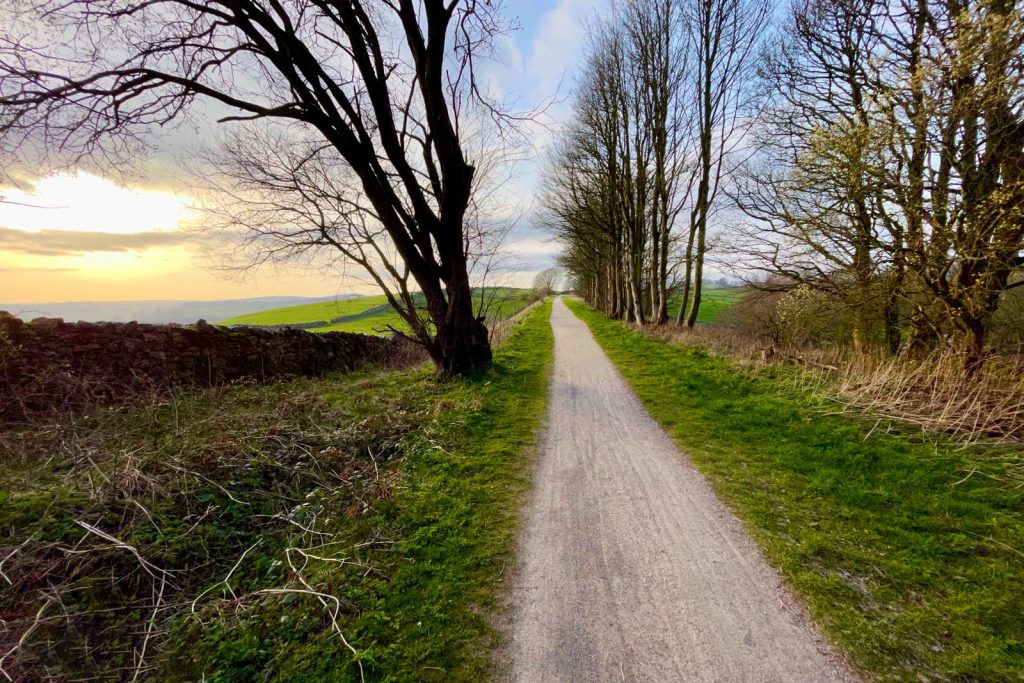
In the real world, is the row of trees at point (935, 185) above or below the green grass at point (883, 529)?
above

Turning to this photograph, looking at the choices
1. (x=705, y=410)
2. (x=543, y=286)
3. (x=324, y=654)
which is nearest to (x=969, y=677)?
(x=324, y=654)

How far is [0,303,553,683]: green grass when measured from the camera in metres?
2.28

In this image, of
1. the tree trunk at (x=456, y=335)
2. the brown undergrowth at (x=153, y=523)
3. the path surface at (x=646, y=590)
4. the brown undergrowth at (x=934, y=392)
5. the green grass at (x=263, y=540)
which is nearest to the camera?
the path surface at (x=646, y=590)

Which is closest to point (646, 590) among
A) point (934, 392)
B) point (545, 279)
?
point (934, 392)

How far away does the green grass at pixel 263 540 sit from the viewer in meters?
2.28

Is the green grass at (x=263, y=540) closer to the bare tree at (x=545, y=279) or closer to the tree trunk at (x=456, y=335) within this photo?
the tree trunk at (x=456, y=335)

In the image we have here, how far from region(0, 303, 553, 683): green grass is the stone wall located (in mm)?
1204

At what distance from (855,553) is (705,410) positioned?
3.50 m

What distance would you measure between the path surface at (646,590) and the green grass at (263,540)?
34cm

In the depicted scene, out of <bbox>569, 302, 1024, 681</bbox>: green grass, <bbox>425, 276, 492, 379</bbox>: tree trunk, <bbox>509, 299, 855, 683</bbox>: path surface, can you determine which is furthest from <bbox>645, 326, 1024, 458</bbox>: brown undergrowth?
<bbox>425, 276, 492, 379</bbox>: tree trunk

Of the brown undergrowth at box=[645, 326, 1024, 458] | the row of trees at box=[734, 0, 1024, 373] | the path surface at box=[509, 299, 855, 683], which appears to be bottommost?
the path surface at box=[509, 299, 855, 683]

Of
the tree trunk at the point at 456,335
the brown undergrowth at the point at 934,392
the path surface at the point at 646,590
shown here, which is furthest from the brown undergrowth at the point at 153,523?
the brown undergrowth at the point at 934,392

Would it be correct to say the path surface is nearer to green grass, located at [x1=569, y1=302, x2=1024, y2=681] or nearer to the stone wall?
green grass, located at [x1=569, y1=302, x2=1024, y2=681]

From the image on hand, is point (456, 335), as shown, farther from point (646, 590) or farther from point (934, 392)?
point (934, 392)
